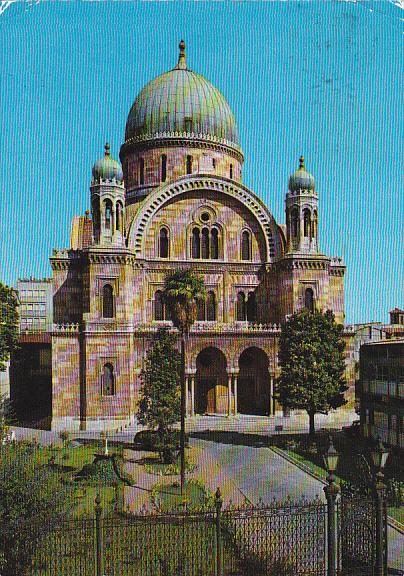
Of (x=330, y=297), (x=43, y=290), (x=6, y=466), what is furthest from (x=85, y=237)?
(x=43, y=290)

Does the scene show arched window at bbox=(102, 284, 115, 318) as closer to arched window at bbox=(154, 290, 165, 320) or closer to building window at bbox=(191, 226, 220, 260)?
arched window at bbox=(154, 290, 165, 320)

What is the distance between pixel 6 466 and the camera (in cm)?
1545

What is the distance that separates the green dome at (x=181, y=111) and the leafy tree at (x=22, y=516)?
39.5 m

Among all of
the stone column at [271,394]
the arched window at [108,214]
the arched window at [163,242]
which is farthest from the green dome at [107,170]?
the stone column at [271,394]

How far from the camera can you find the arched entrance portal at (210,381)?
4575 cm

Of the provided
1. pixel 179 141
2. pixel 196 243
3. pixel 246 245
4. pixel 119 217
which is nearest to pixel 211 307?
pixel 196 243

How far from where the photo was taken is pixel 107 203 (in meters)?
43.2

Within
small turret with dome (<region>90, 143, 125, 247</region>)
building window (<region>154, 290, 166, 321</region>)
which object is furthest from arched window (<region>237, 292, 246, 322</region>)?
small turret with dome (<region>90, 143, 125, 247</region>)

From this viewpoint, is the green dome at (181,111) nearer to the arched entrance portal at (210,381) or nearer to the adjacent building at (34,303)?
the arched entrance portal at (210,381)

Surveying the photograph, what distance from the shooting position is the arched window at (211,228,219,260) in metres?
46.4

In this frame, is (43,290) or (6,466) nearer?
(6,466)

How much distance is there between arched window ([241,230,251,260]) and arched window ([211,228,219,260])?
76.1 inches

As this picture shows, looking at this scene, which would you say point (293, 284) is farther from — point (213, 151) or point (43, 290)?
point (43, 290)

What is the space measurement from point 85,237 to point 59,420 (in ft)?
51.2
